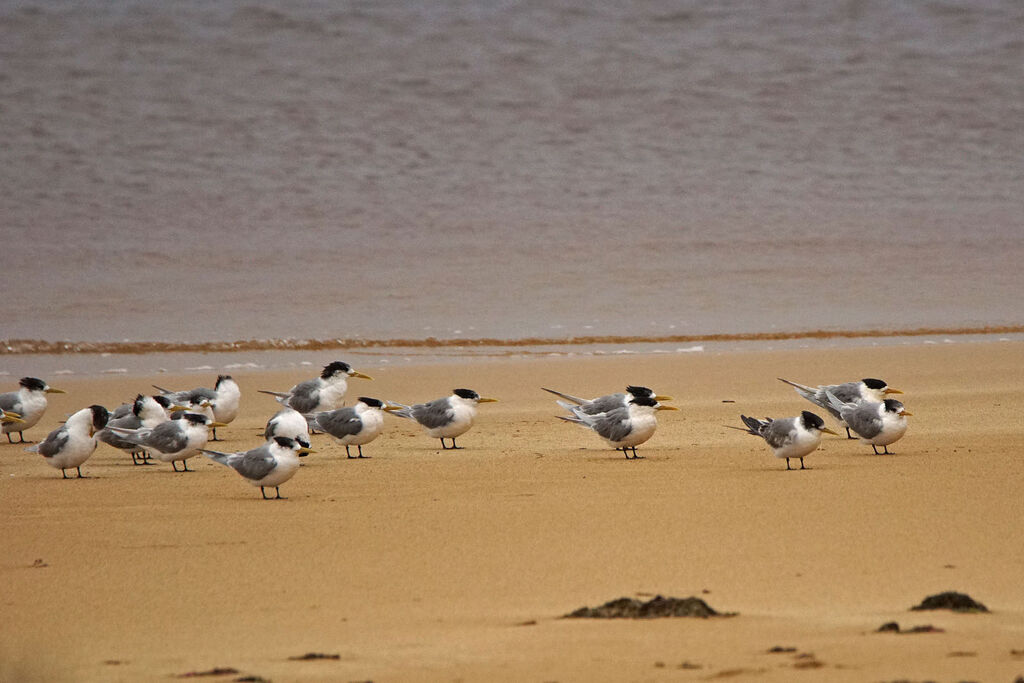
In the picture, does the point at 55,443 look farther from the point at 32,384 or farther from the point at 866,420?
the point at 866,420

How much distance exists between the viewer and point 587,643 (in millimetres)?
4109

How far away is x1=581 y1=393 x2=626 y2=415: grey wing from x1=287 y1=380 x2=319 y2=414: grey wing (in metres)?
2.29

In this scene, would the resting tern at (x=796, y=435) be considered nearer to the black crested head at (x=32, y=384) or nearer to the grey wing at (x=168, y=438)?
the grey wing at (x=168, y=438)

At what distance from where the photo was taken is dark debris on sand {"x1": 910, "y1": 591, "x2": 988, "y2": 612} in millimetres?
4430

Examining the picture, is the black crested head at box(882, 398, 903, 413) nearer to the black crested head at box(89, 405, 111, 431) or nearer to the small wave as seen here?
the black crested head at box(89, 405, 111, 431)

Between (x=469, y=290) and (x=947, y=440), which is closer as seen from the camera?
(x=947, y=440)

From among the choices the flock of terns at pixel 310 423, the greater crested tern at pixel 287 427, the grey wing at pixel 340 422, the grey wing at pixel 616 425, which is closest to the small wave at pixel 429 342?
the flock of terns at pixel 310 423

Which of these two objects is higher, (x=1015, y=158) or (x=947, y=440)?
(x=1015, y=158)

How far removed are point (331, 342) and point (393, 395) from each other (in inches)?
218

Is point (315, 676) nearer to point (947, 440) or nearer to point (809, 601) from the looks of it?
point (809, 601)

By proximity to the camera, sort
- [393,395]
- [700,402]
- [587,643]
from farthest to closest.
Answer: [393,395], [700,402], [587,643]

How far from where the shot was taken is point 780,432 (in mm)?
7887

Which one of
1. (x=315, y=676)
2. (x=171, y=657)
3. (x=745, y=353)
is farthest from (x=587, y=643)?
(x=745, y=353)

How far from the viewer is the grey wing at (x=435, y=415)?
9.45 meters
